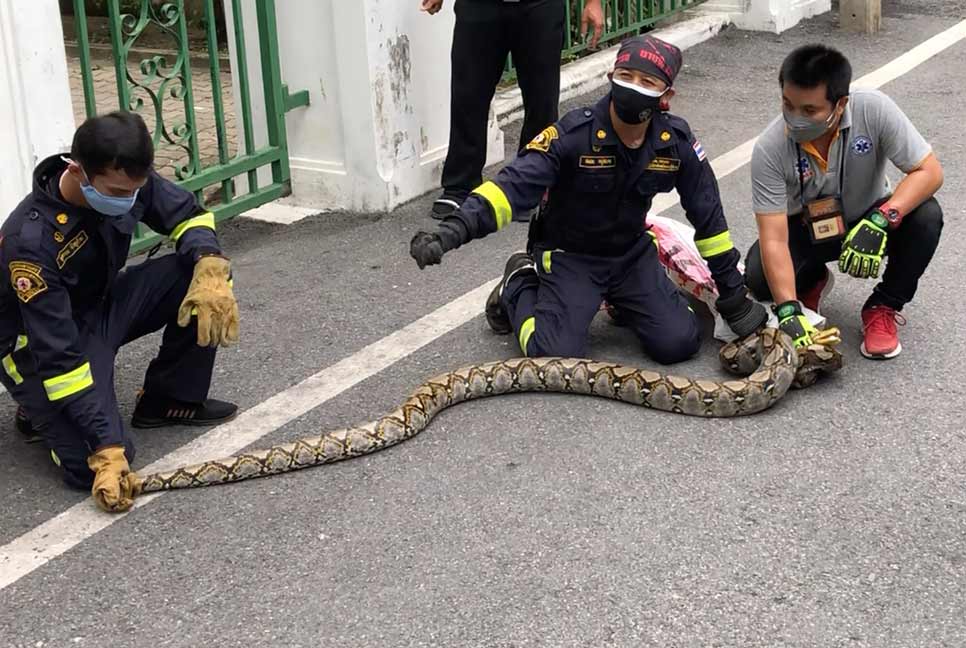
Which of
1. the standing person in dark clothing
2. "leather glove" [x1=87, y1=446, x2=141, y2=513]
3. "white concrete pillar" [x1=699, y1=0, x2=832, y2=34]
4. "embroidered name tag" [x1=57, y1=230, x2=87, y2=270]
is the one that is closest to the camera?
"leather glove" [x1=87, y1=446, x2=141, y2=513]

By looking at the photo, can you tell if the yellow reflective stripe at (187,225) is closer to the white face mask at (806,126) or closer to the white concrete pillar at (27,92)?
the white concrete pillar at (27,92)

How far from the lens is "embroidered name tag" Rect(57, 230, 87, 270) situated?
4.73 meters

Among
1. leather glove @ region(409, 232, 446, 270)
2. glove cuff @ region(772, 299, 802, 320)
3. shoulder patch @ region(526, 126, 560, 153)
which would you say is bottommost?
glove cuff @ region(772, 299, 802, 320)

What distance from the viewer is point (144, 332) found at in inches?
208

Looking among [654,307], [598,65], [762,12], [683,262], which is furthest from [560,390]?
[762,12]

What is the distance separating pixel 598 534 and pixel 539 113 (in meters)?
3.99

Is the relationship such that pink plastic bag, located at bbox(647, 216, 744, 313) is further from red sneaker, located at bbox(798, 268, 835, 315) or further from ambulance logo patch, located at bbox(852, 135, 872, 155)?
ambulance logo patch, located at bbox(852, 135, 872, 155)

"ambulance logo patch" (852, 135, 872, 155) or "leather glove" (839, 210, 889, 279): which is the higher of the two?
"ambulance logo patch" (852, 135, 872, 155)

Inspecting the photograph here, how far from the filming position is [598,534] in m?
4.33

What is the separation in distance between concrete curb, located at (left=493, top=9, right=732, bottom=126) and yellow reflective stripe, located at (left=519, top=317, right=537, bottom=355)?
3.61 meters

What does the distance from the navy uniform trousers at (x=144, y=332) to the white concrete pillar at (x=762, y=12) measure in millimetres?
8446

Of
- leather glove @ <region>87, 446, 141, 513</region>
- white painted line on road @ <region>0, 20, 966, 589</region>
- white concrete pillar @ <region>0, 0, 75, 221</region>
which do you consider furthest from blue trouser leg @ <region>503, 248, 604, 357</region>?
white concrete pillar @ <region>0, 0, 75, 221</region>

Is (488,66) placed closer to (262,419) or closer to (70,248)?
(262,419)

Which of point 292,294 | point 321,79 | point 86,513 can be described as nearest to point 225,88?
point 321,79
